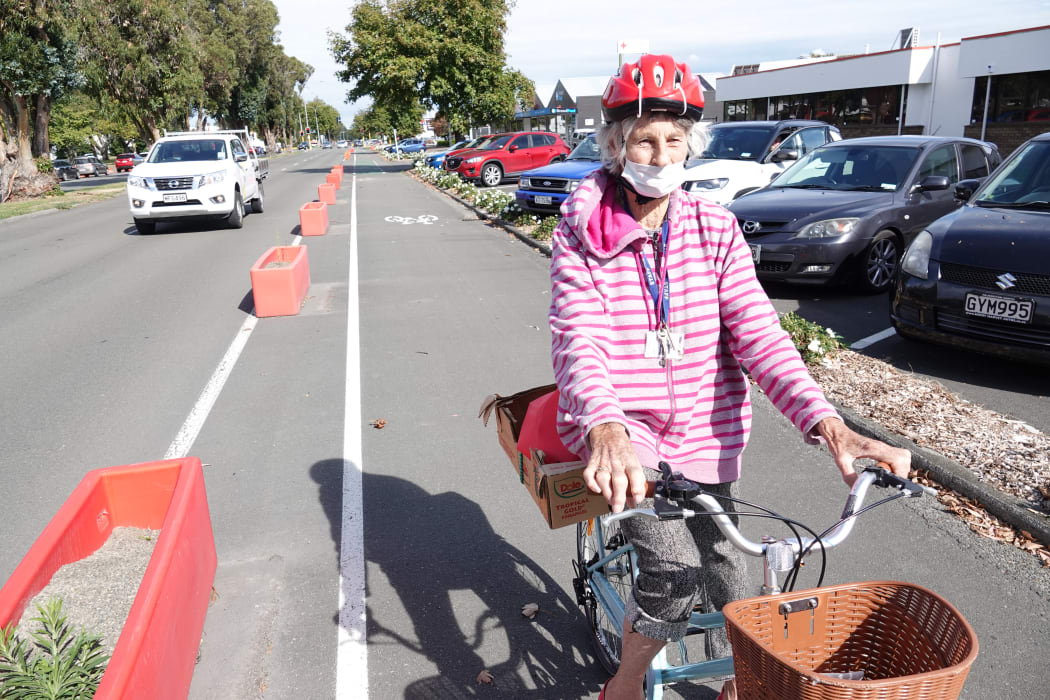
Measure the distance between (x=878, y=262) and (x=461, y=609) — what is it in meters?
7.44

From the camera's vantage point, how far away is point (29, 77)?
2567cm

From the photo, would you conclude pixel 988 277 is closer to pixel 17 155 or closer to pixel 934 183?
pixel 934 183

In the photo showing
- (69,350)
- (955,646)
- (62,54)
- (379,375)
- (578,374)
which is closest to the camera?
(955,646)

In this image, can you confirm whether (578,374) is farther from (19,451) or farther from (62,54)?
(62,54)

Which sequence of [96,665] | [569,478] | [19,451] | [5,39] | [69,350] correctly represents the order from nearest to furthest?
[569,478], [96,665], [19,451], [69,350], [5,39]

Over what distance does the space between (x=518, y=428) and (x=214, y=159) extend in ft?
54.6

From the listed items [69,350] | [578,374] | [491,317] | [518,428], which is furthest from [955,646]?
[69,350]

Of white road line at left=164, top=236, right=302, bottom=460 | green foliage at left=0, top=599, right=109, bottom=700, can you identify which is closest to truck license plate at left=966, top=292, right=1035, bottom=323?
white road line at left=164, top=236, right=302, bottom=460

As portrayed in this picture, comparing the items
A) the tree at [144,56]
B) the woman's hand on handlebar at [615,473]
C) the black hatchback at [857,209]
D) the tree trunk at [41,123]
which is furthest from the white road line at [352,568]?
the tree at [144,56]

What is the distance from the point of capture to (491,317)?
8.81 meters

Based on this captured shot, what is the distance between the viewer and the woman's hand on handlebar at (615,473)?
69.8 inches

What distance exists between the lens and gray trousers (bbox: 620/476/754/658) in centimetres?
207

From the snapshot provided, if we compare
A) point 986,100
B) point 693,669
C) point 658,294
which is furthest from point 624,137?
point 986,100

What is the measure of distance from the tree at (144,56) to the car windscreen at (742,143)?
96.4ft
